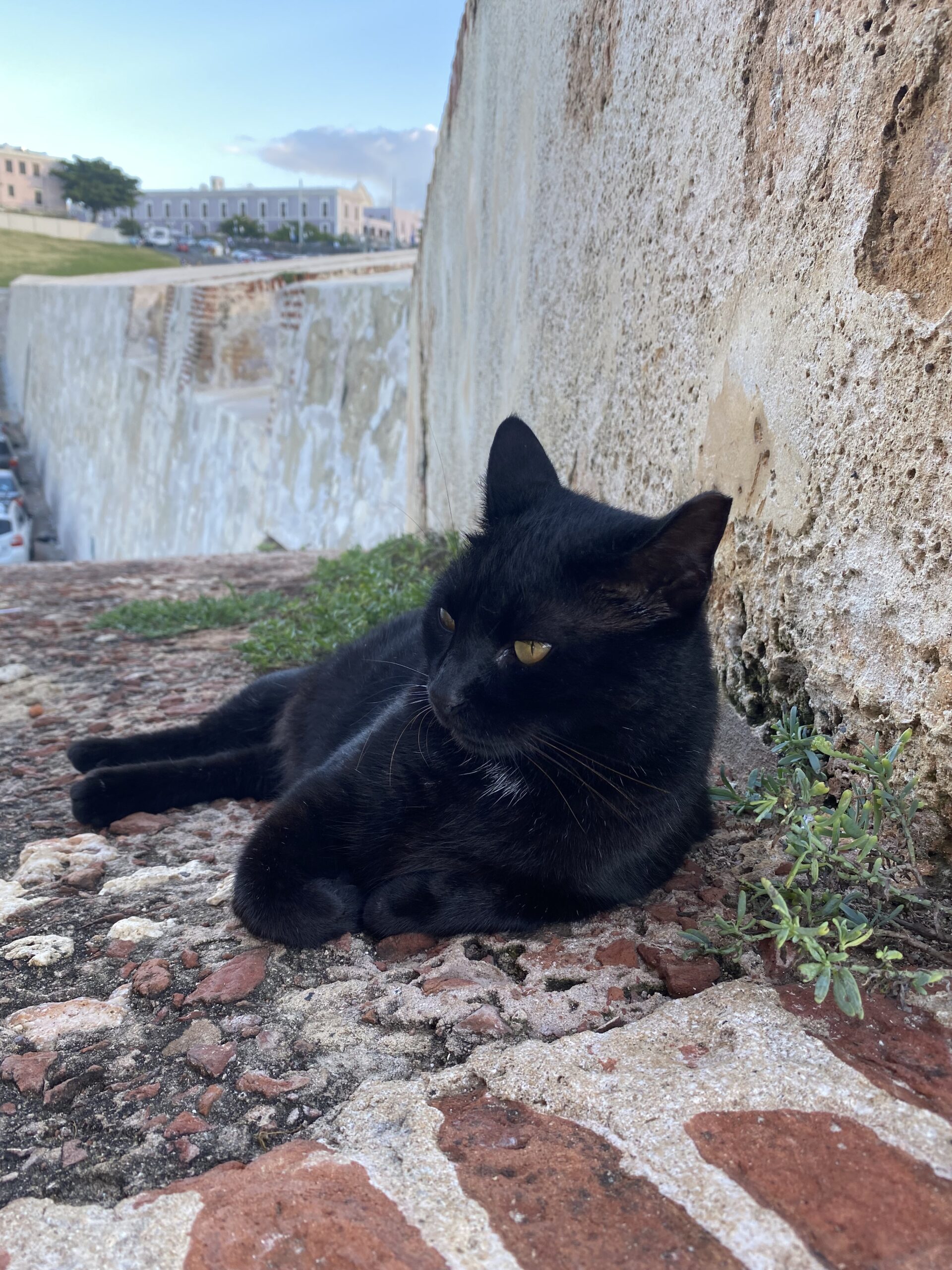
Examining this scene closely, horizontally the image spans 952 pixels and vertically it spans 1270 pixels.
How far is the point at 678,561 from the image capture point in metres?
1.50

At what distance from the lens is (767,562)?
186 cm

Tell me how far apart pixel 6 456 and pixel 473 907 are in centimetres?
2852

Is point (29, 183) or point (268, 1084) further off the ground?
point (29, 183)

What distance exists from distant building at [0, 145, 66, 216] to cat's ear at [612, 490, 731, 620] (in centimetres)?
7419

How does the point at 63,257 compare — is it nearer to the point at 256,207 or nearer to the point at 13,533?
the point at 13,533

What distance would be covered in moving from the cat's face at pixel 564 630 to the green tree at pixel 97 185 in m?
69.9

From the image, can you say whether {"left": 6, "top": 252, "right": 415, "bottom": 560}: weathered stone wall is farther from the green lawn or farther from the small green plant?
the green lawn

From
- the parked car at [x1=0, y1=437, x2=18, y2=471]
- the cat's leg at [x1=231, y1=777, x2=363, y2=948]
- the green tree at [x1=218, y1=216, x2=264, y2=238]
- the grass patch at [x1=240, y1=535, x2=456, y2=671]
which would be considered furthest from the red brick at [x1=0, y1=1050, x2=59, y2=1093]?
the green tree at [x1=218, y1=216, x2=264, y2=238]

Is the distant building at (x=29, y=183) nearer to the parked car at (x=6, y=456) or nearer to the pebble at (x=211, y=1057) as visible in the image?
the parked car at (x=6, y=456)

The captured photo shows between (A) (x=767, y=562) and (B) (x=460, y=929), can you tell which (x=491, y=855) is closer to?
(B) (x=460, y=929)

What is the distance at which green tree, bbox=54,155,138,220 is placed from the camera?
59906mm

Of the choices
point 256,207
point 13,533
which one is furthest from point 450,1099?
point 256,207

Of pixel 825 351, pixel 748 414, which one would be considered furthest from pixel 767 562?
pixel 825 351

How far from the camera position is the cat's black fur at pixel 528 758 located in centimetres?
158
